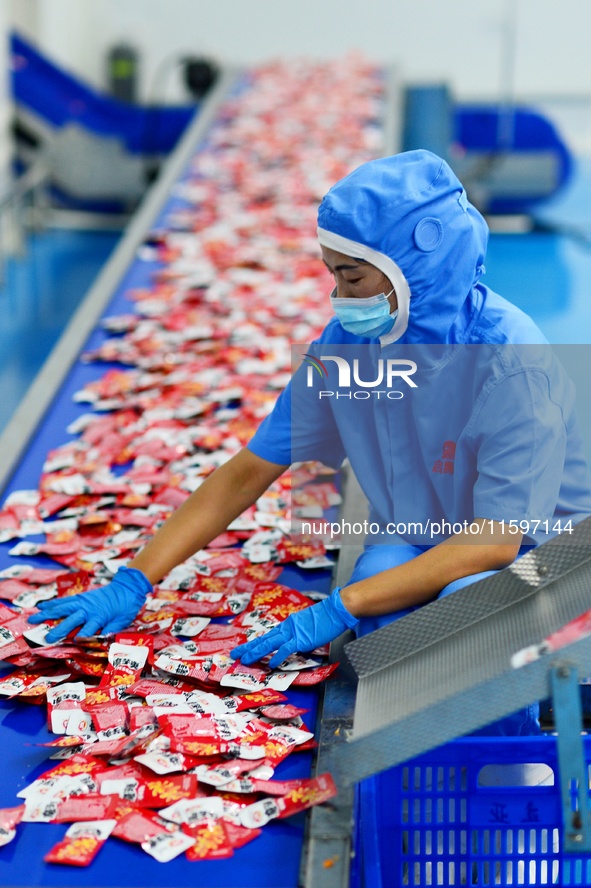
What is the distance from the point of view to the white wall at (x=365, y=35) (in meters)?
11.9

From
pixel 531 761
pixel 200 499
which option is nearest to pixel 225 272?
pixel 200 499

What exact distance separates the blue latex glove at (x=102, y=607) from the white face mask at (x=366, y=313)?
789mm

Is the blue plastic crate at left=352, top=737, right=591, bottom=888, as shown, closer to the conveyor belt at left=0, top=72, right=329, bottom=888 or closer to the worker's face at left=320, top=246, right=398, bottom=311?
the conveyor belt at left=0, top=72, right=329, bottom=888

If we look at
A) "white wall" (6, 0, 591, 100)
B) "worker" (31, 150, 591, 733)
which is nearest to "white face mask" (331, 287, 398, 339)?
"worker" (31, 150, 591, 733)

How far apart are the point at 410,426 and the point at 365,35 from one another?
10.7m

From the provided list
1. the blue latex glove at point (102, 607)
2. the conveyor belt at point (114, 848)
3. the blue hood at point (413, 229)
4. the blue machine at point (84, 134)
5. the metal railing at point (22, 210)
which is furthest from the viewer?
the blue machine at point (84, 134)

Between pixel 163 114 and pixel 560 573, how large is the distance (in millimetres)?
8308

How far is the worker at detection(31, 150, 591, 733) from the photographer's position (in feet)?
7.38

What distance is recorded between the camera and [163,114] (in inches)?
380

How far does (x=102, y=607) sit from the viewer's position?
2.52 m

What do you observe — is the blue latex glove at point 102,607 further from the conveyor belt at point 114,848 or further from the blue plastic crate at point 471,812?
the blue plastic crate at point 471,812

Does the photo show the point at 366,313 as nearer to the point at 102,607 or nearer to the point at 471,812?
the point at 102,607

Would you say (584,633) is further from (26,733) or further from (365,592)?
(26,733)

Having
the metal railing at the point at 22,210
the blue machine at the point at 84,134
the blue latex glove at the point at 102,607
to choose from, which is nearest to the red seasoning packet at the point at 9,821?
the blue latex glove at the point at 102,607
